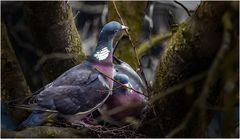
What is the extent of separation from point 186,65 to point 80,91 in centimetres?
51

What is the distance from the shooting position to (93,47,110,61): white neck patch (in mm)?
2148

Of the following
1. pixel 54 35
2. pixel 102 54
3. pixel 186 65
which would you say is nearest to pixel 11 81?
pixel 54 35

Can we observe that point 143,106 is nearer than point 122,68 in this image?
Yes

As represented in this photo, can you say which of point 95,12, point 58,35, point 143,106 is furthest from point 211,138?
point 95,12

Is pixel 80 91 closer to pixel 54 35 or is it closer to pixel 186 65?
pixel 54 35

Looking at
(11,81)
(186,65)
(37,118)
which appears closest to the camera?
(186,65)

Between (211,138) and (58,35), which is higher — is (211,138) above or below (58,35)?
below

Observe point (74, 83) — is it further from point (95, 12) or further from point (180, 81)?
point (95, 12)

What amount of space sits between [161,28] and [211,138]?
9.29 ft

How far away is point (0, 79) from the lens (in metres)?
2.33

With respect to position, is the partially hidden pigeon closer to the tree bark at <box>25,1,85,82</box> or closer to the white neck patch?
the white neck patch

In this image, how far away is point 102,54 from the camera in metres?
2.16

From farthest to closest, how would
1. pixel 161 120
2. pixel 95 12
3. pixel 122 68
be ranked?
pixel 95 12 < pixel 122 68 < pixel 161 120

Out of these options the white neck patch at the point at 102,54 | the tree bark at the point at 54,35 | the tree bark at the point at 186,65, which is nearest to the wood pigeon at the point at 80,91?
the white neck patch at the point at 102,54
